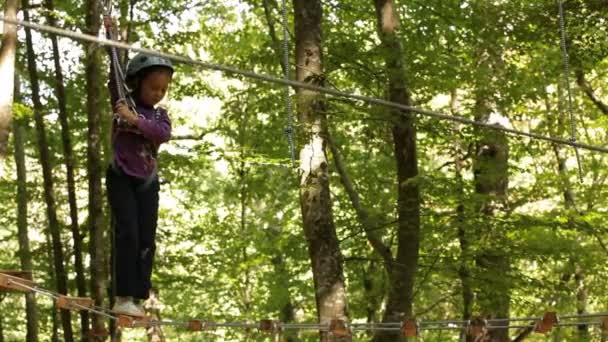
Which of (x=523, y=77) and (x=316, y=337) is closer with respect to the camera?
(x=523, y=77)

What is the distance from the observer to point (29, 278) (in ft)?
13.7

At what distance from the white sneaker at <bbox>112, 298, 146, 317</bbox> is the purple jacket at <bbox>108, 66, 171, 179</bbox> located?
0.57 metres

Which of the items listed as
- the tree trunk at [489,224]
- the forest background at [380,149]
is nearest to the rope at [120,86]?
the forest background at [380,149]

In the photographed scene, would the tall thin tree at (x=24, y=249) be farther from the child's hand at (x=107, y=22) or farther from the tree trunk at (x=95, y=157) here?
the child's hand at (x=107, y=22)

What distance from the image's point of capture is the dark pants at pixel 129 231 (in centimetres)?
382

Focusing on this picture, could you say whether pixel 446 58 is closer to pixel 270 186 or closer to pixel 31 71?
pixel 31 71

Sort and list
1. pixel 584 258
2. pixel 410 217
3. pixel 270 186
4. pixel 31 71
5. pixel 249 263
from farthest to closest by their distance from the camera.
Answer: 1. pixel 270 186
2. pixel 249 263
3. pixel 31 71
4. pixel 584 258
5. pixel 410 217

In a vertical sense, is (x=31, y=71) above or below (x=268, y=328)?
above

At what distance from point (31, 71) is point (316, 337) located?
6.22 metres

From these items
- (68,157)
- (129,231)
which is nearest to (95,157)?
(68,157)

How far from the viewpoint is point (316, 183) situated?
609cm

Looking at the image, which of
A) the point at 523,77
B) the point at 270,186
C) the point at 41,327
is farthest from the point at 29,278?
the point at 41,327

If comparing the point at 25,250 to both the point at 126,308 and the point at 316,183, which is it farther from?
the point at 126,308

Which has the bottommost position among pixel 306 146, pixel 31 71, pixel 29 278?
pixel 29 278
